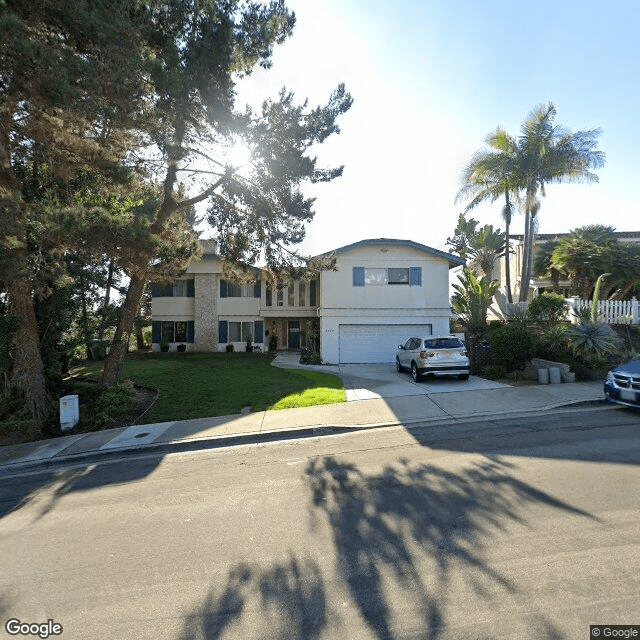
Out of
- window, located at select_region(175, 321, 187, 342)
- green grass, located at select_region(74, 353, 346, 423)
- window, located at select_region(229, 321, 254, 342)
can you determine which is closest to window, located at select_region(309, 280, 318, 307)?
window, located at select_region(229, 321, 254, 342)

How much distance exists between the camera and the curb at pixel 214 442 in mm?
7406

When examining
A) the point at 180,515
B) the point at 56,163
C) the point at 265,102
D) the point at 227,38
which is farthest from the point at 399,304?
the point at 180,515

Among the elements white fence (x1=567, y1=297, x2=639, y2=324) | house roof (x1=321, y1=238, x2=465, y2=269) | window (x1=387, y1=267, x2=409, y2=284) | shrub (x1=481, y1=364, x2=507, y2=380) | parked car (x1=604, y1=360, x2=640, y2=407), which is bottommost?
shrub (x1=481, y1=364, x2=507, y2=380)

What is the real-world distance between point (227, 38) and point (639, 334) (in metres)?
17.5

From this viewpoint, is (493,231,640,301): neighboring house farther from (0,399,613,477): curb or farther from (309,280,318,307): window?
(0,399,613,477): curb

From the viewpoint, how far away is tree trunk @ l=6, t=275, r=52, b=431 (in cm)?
984

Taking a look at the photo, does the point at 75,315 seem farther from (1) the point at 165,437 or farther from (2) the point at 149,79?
(2) the point at 149,79

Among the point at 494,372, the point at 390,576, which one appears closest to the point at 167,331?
the point at 494,372

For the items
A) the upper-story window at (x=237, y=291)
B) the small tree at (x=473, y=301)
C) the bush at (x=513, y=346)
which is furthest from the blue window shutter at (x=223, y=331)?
the bush at (x=513, y=346)

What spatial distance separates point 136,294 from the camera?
38.9 ft

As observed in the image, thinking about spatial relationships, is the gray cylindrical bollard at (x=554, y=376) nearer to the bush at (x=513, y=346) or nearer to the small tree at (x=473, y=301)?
the bush at (x=513, y=346)

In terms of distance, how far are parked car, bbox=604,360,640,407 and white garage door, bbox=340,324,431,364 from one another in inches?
430

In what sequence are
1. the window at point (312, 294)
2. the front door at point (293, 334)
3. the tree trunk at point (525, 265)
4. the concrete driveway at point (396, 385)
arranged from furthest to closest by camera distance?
the front door at point (293, 334)
the window at point (312, 294)
the tree trunk at point (525, 265)
the concrete driveway at point (396, 385)

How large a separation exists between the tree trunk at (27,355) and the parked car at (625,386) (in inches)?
547
